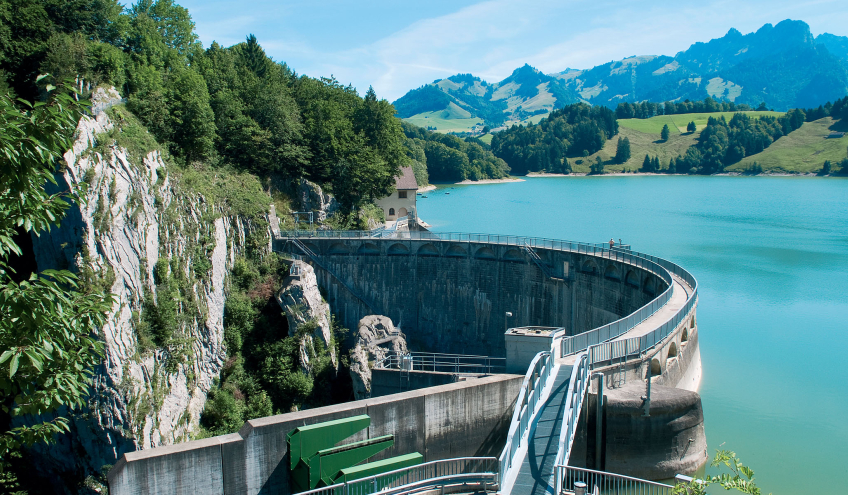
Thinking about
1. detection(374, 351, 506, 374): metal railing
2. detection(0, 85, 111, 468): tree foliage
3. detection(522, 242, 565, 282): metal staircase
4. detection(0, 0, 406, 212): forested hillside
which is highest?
detection(0, 0, 406, 212): forested hillside

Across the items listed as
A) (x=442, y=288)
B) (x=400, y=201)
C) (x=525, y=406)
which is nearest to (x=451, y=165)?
(x=400, y=201)

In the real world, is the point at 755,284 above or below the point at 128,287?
below

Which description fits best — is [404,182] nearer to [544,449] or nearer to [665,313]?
[665,313]

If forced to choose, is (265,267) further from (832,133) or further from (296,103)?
(832,133)

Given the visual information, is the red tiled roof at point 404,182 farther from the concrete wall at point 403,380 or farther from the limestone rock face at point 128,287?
the concrete wall at point 403,380

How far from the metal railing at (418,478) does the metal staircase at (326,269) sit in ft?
76.9

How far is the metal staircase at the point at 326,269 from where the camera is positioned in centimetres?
4469

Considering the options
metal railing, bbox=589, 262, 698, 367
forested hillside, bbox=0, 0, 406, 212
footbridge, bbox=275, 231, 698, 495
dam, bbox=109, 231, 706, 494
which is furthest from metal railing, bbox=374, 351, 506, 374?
forested hillside, bbox=0, 0, 406, 212

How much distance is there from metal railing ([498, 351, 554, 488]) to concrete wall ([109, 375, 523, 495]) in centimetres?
209

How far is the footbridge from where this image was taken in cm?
1648

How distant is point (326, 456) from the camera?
18906 millimetres

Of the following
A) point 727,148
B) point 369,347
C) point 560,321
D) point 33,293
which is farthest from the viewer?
point 727,148

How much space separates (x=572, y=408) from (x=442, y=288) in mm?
26985

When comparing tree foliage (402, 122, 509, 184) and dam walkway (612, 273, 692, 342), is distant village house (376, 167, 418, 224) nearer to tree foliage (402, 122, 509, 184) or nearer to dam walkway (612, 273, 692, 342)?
dam walkway (612, 273, 692, 342)
